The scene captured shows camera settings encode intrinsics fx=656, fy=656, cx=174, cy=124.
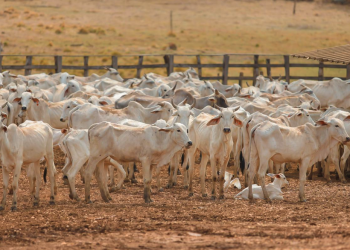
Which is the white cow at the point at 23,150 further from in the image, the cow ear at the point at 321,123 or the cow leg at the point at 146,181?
the cow ear at the point at 321,123

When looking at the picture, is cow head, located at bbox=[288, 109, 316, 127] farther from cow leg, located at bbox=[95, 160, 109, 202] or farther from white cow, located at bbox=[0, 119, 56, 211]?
white cow, located at bbox=[0, 119, 56, 211]

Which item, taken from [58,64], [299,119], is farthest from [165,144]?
[58,64]

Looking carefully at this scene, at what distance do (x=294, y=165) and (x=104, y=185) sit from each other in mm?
6953

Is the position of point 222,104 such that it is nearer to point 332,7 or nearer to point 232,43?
point 232,43

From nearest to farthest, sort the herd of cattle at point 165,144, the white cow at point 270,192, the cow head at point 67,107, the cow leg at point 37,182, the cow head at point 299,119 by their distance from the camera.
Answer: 1. the cow leg at point 37,182
2. the herd of cattle at point 165,144
3. the white cow at point 270,192
4. the cow head at point 299,119
5. the cow head at point 67,107

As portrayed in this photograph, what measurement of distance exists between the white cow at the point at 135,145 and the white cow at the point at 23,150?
2.40ft

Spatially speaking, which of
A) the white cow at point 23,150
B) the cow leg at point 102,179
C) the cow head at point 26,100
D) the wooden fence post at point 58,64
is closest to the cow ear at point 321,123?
the cow leg at point 102,179

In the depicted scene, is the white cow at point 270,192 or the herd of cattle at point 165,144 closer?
the herd of cattle at point 165,144

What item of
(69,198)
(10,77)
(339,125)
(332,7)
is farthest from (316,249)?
(332,7)

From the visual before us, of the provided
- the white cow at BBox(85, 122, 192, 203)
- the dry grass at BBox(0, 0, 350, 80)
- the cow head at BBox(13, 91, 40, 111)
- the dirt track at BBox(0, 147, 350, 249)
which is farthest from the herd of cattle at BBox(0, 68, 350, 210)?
the dry grass at BBox(0, 0, 350, 80)

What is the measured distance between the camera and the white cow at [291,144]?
36.1 ft

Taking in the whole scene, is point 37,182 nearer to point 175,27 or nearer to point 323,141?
point 323,141

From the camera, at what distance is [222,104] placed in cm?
1689

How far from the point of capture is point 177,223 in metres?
9.08
